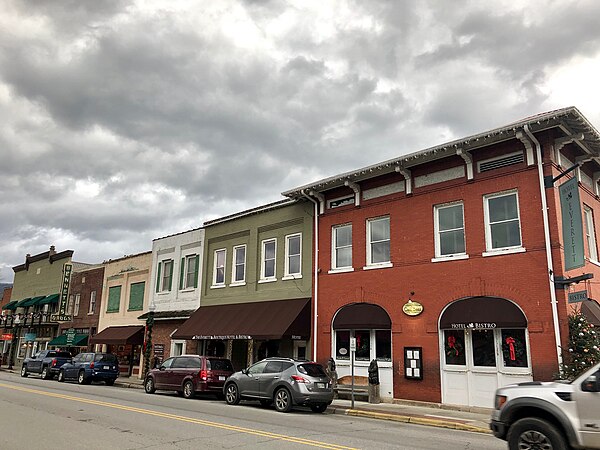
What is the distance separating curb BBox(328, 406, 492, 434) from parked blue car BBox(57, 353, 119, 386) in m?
15.0

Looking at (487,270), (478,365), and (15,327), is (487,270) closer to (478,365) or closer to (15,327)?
(478,365)

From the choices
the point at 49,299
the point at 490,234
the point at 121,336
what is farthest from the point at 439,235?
the point at 49,299

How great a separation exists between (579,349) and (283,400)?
27.4 feet

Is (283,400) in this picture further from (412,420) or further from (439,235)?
(439,235)

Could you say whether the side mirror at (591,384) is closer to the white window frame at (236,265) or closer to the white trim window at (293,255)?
the white trim window at (293,255)

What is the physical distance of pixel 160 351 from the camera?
2870cm

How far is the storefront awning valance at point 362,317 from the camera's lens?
1841cm

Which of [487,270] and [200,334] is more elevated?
[487,270]

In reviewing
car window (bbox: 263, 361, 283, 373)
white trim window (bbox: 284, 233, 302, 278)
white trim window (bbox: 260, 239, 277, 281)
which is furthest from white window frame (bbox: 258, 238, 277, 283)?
car window (bbox: 263, 361, 283, 373)

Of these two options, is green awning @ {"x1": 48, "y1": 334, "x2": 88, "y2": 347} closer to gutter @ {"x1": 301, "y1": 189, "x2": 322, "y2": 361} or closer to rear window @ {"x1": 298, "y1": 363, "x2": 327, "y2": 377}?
gutter @ {"x1": 301, "y1": 189, "x2": 322, "y2": 361}

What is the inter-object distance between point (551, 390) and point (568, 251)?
889 cm

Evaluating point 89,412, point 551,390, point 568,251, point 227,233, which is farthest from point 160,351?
point 551,390

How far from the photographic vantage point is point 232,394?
17469mm

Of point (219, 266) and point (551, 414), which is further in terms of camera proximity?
point (219, 266)
